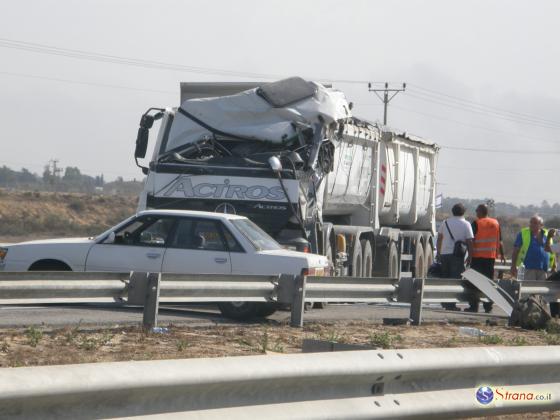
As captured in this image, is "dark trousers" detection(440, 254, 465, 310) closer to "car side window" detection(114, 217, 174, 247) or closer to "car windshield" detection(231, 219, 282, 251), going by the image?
"car windshield" detection(231, 219, 282, 251)


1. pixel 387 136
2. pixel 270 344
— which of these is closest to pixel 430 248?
pixel 387 136

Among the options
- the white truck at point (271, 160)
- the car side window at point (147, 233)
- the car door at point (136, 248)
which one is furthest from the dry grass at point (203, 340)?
the white truck at point (271, 160)

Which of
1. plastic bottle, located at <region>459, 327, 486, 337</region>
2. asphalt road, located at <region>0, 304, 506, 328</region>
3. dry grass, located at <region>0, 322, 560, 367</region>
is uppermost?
plastic bottle, located at <region>459, 327, 486, 337</region>

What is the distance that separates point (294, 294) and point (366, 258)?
9934 mm

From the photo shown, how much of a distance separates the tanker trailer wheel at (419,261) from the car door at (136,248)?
12.9 metres

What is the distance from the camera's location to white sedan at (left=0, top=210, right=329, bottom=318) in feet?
47.3

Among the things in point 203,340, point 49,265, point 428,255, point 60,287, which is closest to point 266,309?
point 49,265

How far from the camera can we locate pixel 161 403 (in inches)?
198

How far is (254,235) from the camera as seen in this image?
14836mm

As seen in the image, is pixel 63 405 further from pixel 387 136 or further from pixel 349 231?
pixel 387 136

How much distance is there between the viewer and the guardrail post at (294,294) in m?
12.6

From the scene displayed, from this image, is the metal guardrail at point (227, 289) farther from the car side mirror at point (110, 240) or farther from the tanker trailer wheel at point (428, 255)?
the tanker trailer wheel at point (428, 255)

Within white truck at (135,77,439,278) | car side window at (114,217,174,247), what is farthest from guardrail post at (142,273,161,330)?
white truck at (135,77,439,278)

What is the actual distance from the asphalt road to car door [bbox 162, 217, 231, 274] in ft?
1.83
